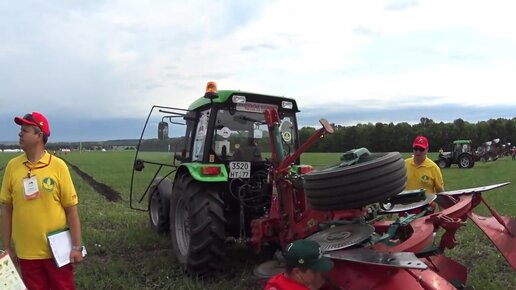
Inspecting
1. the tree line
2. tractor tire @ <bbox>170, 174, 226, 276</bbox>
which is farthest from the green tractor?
the tree line

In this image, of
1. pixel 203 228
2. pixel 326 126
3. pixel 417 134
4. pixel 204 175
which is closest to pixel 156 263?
pixel 203 228

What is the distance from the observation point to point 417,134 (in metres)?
73.8

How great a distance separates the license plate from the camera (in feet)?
18.4

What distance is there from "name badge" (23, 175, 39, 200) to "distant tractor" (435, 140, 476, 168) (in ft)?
98.5

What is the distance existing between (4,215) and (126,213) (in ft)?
20.8

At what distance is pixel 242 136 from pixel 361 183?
8.90 feet

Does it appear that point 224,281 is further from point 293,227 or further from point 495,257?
point 495,257

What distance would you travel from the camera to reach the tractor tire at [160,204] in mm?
7328

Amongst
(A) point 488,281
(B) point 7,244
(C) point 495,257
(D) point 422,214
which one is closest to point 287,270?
(D) point 422,214

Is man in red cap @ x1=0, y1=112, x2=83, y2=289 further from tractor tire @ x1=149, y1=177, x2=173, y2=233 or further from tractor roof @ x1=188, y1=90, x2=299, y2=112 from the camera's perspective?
tractor tire @ x1=149, y1=177, x2=173, y2=233

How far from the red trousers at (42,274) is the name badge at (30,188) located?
1.49ft

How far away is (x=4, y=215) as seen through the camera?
3596 millimetres

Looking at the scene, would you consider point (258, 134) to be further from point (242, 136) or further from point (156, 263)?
point (156, 263)

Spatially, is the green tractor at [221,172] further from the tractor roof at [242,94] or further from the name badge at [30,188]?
the name badge at [30,188]
